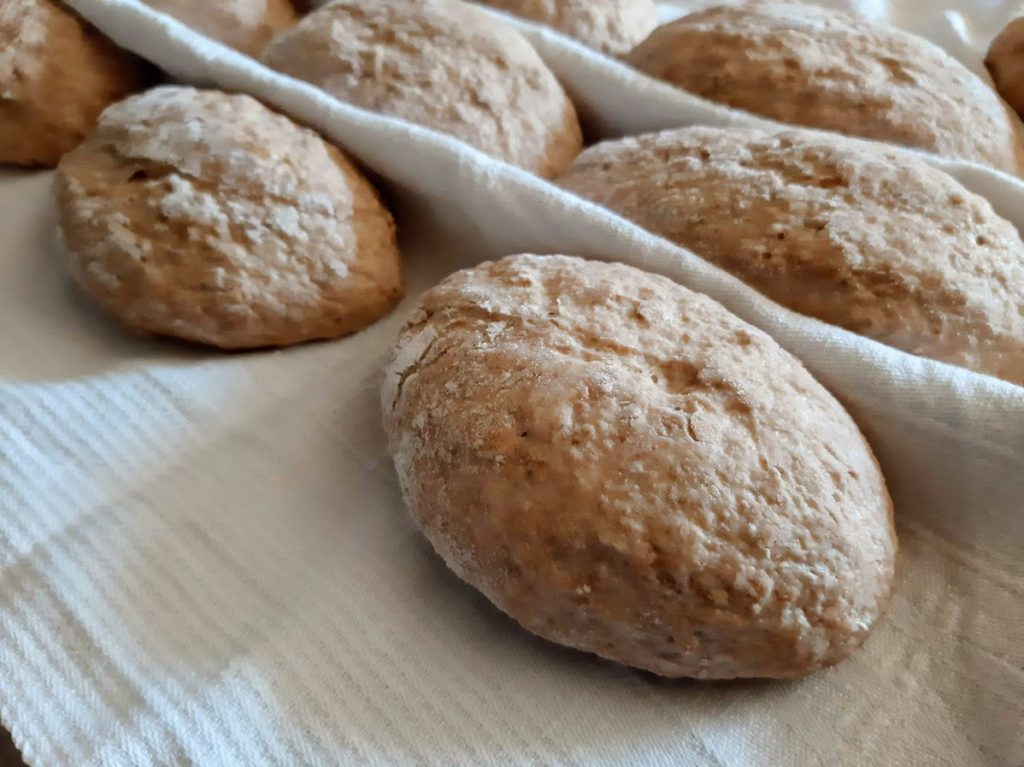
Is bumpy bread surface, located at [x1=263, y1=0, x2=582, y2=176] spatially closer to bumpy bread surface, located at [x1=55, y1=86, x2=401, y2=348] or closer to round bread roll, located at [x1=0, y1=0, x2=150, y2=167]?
bumpy bread surface, located at [x1=55, y1=86, x2=401, y2=348]

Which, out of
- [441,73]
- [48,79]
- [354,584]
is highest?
[441,73]

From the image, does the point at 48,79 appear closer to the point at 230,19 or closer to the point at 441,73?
the point at 230,19

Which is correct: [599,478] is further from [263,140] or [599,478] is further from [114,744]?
[263,140]

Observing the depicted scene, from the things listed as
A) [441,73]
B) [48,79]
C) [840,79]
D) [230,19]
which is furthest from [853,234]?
[48,79]

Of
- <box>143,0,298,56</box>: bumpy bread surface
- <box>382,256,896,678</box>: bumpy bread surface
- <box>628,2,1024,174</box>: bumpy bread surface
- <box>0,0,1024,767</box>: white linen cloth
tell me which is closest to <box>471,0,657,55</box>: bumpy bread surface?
<box>628,2,1024,174</box>: bumpy bread surface

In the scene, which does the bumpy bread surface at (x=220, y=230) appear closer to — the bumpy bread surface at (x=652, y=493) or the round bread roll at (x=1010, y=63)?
the bumpy bread surface at (x=652, y=493)
